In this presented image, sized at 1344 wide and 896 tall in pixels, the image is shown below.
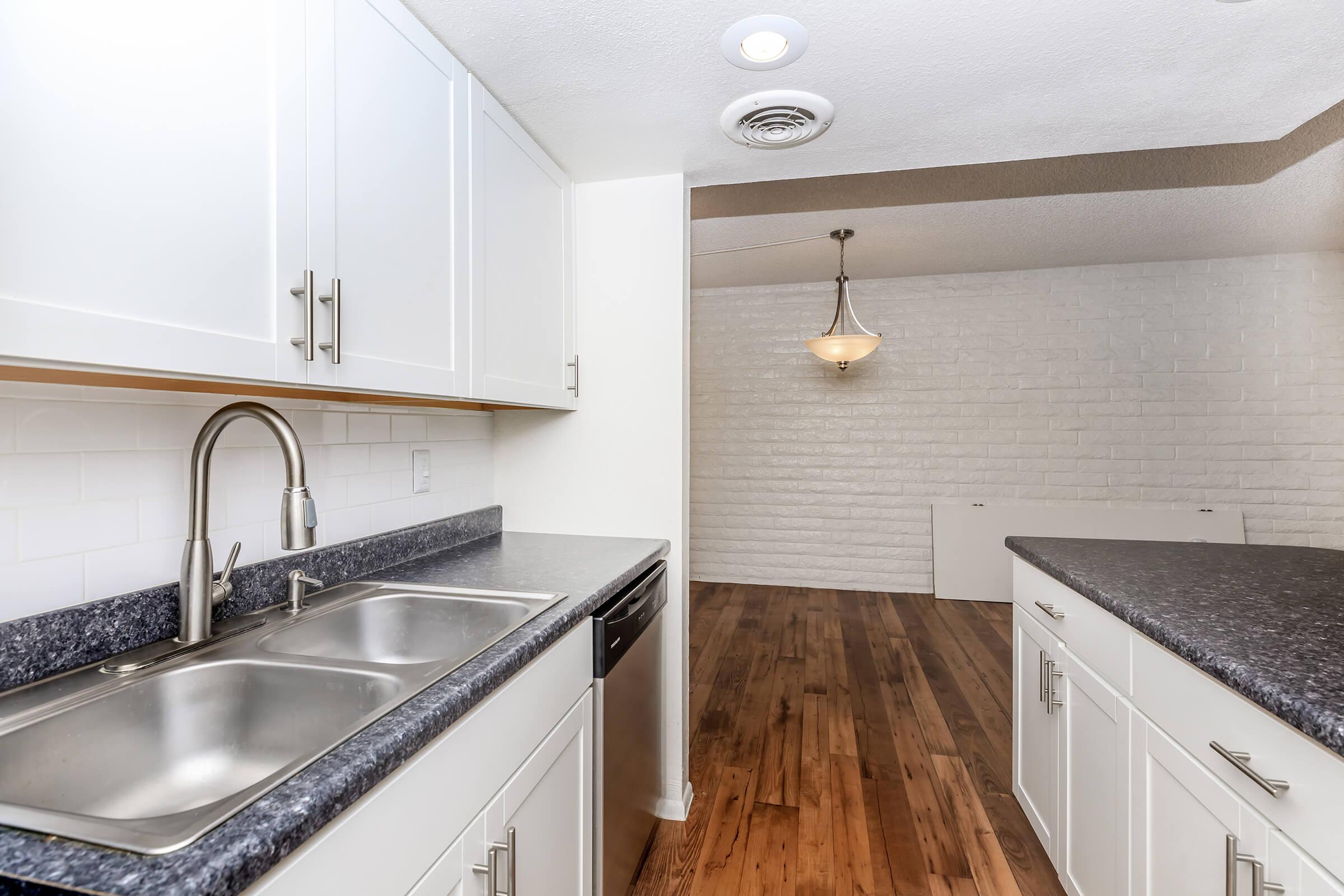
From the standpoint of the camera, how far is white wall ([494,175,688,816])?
6.81 ft

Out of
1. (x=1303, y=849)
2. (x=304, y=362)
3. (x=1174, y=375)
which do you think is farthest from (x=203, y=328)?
(x=1174, y=375)

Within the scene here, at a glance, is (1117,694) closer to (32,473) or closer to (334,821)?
(334,821)

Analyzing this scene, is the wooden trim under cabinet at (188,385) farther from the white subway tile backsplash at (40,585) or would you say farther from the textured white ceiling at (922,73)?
the textured white ceiling at (922,73)

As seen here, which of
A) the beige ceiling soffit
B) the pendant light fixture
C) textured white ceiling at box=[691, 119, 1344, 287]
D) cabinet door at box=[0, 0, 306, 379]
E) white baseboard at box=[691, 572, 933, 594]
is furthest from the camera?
white baseboard at box=[691, 572, 933, 594]

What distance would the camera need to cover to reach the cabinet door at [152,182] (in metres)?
0.65

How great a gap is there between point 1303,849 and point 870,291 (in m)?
4.38

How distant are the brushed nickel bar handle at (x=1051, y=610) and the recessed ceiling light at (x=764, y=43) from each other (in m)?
1.57

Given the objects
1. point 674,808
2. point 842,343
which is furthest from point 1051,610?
point 842,343

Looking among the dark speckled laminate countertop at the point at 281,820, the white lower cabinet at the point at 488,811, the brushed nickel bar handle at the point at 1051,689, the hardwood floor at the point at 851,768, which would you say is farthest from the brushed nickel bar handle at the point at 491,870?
the brushed nickel bar handle at the point at 1051,689

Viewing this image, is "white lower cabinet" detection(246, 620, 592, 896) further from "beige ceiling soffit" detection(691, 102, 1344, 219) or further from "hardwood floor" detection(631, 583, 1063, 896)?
"beige ceiling soffit" detection(691, 102, 1344, 219)

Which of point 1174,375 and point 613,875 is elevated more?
point 1174,375

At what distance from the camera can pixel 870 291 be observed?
189 inches

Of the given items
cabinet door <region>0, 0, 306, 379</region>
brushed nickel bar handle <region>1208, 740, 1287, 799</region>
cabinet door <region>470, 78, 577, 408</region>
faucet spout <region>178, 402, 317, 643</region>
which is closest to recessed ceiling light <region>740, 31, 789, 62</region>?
cabinet door <region>470, 78, 577, 408</region>

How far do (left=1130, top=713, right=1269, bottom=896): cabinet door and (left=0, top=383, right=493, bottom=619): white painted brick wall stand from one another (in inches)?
70.2
